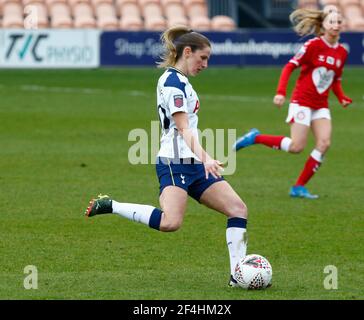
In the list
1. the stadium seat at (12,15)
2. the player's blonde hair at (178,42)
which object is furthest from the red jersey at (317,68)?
the stadium seat at (12,15)

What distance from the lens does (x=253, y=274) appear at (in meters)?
7.83

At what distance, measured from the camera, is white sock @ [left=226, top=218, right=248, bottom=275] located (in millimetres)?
8070

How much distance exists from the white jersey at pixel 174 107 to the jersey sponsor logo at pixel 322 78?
4885mm

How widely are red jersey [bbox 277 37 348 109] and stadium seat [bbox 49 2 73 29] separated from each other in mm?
18977

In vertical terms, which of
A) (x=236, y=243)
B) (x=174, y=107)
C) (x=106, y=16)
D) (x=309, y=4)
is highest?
(x=309, y=4)

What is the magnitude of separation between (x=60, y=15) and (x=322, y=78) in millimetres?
20253

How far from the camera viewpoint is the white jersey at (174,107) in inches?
309

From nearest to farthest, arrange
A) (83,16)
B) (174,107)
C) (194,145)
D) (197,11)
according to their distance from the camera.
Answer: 1. (194,145)
2. (174,107)
3. (83,16)
4. (197,11)

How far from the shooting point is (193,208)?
39.4ft

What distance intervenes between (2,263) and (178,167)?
1754mm
